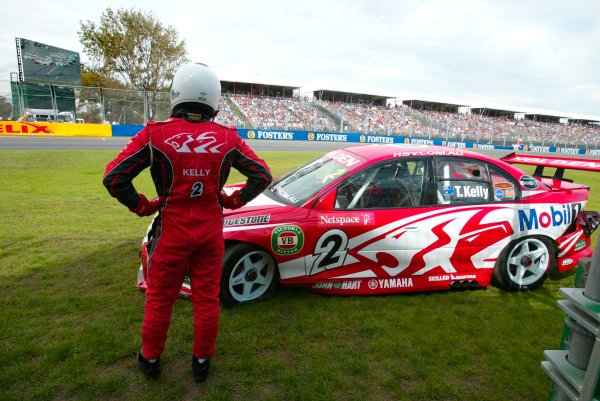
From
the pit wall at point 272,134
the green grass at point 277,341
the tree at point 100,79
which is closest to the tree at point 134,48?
the tree at point 100,79

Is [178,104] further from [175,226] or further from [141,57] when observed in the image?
[141,57]

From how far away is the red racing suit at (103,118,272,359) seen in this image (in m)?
2.11

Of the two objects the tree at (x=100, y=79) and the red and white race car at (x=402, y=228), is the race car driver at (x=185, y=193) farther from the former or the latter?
the tree at (x=100, y=79)

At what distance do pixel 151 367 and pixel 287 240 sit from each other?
142 centimetres

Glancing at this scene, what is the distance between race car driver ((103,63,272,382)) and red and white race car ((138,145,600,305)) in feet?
2.67

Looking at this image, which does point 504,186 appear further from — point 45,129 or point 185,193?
point 45,129

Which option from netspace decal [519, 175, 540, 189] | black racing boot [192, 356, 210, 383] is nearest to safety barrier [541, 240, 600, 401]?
black racing boot [192, 356, 210, 383]

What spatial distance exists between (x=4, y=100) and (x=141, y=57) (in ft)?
57.5

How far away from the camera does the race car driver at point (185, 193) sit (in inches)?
83.2

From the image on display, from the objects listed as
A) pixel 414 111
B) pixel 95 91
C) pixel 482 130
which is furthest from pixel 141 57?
pixel 482 130

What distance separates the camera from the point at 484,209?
3.73 metres

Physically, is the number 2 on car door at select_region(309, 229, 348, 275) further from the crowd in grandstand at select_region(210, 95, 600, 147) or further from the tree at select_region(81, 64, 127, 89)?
the tree at select_region(81, 64, 127, 89)

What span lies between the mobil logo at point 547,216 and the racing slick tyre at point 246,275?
8.59 ft

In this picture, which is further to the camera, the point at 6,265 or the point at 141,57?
the point at 141,57
